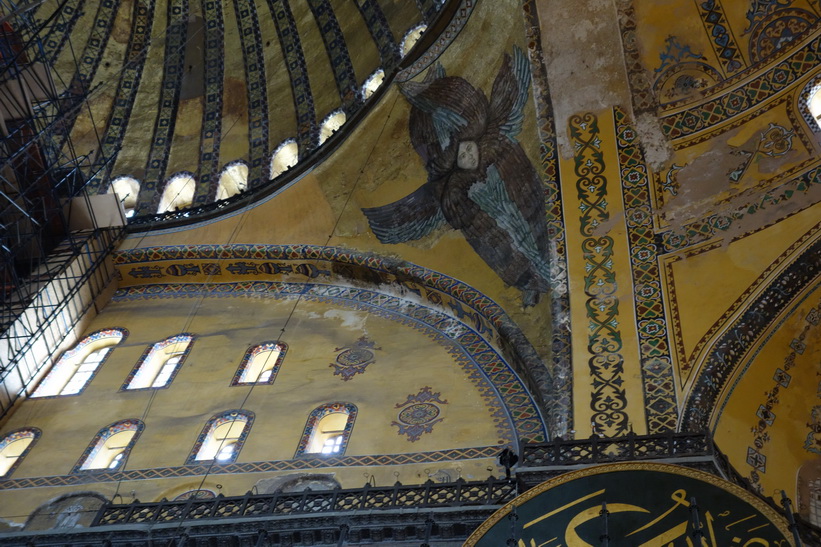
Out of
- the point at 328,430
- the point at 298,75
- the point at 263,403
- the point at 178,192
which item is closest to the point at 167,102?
the point at 178,192

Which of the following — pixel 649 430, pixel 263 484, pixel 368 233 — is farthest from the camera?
pixel 368 233

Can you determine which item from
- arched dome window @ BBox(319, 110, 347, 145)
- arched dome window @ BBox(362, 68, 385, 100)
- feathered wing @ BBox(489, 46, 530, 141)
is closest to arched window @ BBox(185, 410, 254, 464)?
feathered wing @ BBox(489, 46, 530, 141)

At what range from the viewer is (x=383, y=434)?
9336mm

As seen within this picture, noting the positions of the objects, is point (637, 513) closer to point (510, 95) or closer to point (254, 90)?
point (510, 95)

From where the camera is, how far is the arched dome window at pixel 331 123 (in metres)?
13.8

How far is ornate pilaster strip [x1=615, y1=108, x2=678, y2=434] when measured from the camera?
8266 millimetres

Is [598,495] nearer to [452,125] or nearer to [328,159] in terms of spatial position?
[452,125]

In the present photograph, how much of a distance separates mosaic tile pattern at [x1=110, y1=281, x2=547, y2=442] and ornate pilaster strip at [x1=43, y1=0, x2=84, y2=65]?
16.5 feet

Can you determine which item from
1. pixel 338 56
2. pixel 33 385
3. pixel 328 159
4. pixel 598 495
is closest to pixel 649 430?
pixel 598 495

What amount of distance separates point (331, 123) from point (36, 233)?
424 cm

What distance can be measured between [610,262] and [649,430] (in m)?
2.05

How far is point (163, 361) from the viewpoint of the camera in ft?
37.8

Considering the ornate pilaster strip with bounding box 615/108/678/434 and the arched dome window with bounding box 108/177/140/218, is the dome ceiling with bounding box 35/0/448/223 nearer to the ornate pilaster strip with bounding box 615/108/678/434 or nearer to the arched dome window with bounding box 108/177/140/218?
the arched dome window with bounding box 108/177/140/218

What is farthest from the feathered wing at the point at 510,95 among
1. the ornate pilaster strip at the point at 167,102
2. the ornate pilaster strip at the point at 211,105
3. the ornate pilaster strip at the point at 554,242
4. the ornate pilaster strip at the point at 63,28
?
the ornate pilaster strip at the point at 63,28
